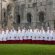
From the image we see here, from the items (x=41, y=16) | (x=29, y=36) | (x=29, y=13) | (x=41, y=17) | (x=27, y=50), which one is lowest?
(x=27, y=50)

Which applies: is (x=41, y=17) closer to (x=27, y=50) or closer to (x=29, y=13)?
(x=29, y=13)

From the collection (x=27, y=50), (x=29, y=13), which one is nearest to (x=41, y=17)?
(x=29, y=13)

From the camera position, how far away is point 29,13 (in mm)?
49969

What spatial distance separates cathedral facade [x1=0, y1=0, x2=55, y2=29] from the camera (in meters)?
46.6

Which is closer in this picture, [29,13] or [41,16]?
[41,16]

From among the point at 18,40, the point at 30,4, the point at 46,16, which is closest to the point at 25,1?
the point at 30,4

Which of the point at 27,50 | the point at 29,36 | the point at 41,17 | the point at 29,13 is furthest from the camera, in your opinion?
the point at 29,13

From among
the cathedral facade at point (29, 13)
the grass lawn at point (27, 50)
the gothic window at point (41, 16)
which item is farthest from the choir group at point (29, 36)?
the gothic window at point (41, 16)

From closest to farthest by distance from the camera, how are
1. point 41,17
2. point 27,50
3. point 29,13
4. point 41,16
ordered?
point 27,50 → point 41,17 → point 41,16 → point 29,13

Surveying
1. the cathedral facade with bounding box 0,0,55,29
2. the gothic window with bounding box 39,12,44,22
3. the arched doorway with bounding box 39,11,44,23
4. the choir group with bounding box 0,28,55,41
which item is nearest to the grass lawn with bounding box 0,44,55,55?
the choir group with bounding box 0,28,55,41

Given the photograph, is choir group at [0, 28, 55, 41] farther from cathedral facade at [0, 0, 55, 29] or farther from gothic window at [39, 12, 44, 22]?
gothic window at [39, 12, 44, 22]

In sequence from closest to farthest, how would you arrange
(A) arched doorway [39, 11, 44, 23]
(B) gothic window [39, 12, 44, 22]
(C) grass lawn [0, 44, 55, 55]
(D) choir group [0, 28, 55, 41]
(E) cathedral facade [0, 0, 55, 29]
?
(C) grass lawn [0, 44, 55, 55] < (D) choir group [0, 28, 55, 41] < (E) cathedral facade [0, 0, 55, 29] < (A) arched doorway [39, 11, 44, 23] < (B) gothic window [39, 12, 44, 22]

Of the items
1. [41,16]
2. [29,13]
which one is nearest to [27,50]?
[41,16]

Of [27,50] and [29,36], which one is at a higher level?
[29,36]
